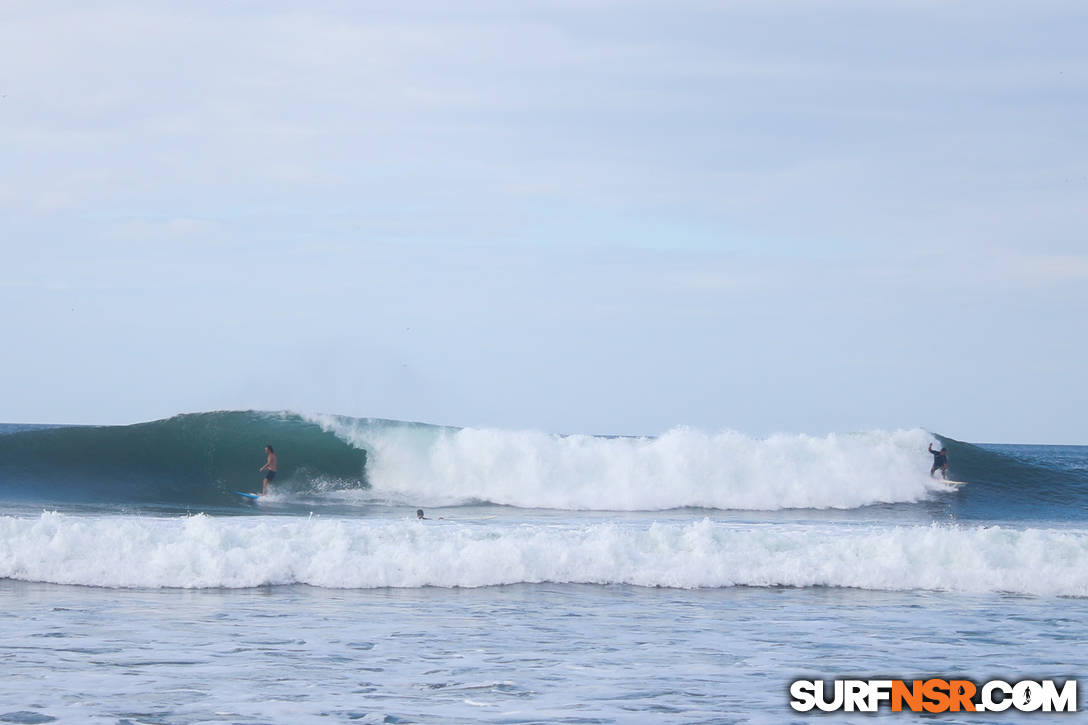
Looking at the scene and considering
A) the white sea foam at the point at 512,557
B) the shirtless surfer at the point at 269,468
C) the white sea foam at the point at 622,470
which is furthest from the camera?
the white sea foam at the point at 622,470

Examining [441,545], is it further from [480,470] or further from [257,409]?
[257,409]

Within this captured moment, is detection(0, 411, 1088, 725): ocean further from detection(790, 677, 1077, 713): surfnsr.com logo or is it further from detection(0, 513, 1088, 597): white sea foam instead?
detection(790, 677, 1077, 713): surfnsr.com logo

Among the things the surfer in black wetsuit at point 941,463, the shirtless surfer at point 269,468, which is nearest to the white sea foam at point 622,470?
the surfer in black wetsuit at point 941,463

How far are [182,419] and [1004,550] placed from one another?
18.8m

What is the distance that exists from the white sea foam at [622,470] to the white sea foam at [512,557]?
945 centimetres

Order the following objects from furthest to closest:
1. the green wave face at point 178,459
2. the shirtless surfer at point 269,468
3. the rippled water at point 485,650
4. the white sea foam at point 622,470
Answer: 1. the white sea foam at point 622,470
2. the shirtless surfer at point 269,468
3. the green wave face at point 178,459
4. the rippled water at point 485,650

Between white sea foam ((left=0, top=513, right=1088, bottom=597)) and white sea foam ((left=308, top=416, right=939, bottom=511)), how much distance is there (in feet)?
31.0

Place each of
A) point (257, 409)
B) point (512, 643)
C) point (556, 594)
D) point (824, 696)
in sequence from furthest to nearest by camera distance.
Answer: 1. point (257, 409)
2. point (556, 594)
3. point (512, 643)
4. point (824, 696)

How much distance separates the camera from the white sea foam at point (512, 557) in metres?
10.6

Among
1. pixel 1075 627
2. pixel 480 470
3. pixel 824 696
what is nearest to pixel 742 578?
pixel 1075 627

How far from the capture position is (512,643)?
7777 millimetres

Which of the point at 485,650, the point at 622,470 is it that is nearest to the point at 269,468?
the point at 622,470

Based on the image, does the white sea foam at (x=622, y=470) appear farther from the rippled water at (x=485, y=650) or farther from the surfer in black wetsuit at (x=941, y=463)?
the rippled water at (x=485, y=650)

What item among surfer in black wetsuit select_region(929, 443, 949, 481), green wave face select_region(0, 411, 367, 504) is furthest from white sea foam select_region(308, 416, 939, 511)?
green wave face select_region(0, 411, 367, 504)
